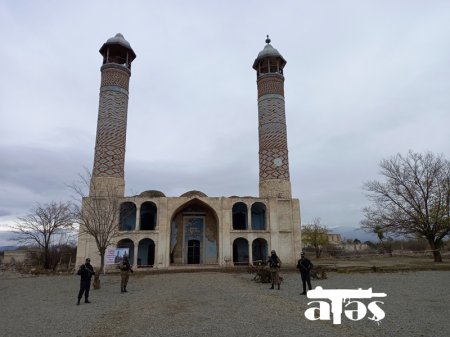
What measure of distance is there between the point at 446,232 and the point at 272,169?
1453cm

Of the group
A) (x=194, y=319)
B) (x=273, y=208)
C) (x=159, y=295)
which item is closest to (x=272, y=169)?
(x=273, y=208)

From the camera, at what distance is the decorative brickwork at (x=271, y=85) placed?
32125 millimetres

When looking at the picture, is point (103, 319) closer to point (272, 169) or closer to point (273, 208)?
point (273, 208)

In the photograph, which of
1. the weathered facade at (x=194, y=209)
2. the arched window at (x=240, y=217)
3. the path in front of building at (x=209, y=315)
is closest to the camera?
the path in front of building at (x=209, y=315)

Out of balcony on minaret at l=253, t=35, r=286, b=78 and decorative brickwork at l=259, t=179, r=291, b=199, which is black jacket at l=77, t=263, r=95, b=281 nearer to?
decorative brickwork at l=259, t=179, r=291, b=199

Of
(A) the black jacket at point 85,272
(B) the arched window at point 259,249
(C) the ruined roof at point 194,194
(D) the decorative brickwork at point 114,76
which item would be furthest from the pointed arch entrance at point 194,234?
(A) the black jacket at point 85,272

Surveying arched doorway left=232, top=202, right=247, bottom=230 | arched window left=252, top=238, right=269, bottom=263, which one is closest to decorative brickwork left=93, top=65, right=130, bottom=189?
arched doorway left=232, top=202, right=247, bottom=230

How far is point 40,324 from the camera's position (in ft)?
25.6

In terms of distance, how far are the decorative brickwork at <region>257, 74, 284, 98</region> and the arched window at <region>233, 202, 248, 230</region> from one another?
35.6ft

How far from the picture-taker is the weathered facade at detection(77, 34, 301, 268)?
1055 inches

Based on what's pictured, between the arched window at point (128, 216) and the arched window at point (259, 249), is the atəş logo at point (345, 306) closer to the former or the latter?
the arched window at point (259, 249)

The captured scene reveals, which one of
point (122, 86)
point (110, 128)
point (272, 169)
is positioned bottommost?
point (272, 169)

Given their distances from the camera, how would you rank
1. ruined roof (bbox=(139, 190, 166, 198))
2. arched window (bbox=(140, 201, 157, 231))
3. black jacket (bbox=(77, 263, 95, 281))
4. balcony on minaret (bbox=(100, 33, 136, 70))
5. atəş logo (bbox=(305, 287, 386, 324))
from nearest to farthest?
atəş logo (bbox=(305, 287, 386, 324)), black jacket (bbox=(77, 263, 95, 281)), arched window (bbox=(140, 201, 157, 231)), balcony on minaret (bbox=(100, 33, 136, 70)), ruined roof (bbox=(139, 190, 166, 198))

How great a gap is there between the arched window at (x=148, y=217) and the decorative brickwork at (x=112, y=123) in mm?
3893
